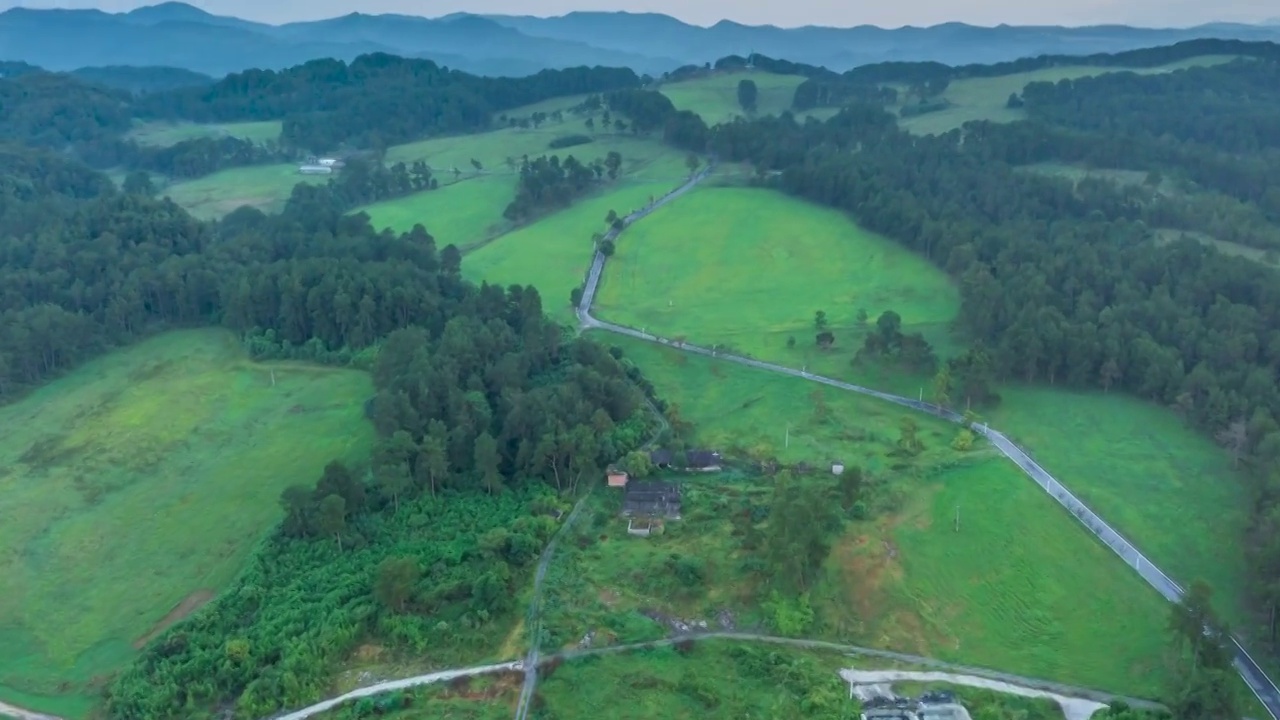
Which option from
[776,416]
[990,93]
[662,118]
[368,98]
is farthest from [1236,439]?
[368,98]

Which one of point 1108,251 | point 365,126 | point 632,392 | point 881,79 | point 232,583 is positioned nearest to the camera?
point 232,583

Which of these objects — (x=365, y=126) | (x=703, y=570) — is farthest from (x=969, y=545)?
(x=365, y=126)

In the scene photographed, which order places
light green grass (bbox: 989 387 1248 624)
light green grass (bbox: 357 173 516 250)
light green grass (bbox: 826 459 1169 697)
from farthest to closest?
light green grass (bbox: 357 173 516 250)
light green grass (bbox: 989 387 1248 624)
light green grass (bbox: 826 459 1169 697)

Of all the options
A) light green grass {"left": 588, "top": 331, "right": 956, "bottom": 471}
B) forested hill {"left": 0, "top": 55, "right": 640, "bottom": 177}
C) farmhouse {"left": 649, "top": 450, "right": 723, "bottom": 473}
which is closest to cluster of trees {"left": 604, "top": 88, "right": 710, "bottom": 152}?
forested hill {"left": 0, "top": 55, "right": 640, "bottom": 177}

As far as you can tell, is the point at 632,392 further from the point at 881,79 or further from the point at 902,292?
the point at 881,79

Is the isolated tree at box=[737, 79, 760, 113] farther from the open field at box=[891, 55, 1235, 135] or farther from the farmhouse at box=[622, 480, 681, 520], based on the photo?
the farmhouse at box=[622, 480, 681, 520]

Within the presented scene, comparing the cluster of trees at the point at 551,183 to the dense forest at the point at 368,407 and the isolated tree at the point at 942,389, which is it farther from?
the isolated tree at the point at 942,389

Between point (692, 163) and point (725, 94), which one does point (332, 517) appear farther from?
point (725, 94)

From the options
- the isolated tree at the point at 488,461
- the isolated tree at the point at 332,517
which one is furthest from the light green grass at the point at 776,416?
the isolated tree at the point at 332,517
